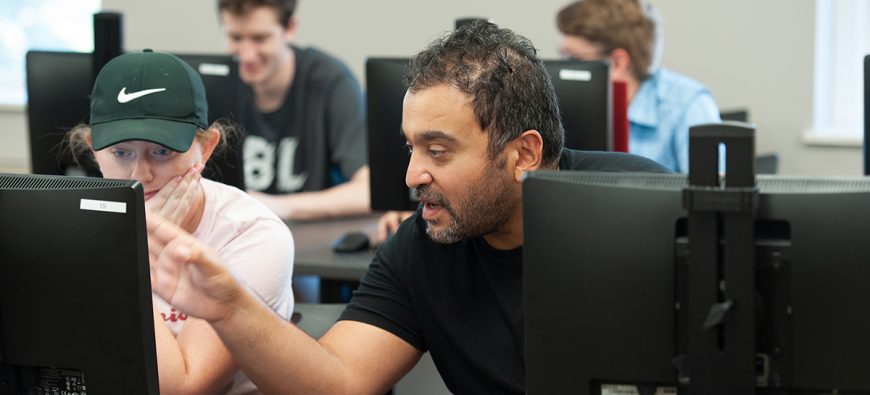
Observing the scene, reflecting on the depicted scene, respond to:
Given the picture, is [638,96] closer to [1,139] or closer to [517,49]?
[517,49]

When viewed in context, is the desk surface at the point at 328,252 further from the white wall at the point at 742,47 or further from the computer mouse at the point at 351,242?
the white wall at the point at 742,47

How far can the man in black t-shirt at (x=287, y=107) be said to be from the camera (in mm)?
3623

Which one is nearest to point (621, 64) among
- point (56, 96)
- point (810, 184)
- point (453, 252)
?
point (56, 96)

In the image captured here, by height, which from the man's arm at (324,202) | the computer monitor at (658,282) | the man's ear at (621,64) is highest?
the man's ear at (621,64)

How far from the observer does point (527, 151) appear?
5.46ft

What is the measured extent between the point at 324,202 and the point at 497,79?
1.82 m

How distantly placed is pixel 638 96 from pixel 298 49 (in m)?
1.08

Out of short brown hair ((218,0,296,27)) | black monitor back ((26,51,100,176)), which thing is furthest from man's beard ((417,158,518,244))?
short brown hair ((218,0,296,27))

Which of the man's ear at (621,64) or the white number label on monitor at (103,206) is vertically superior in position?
the man's ear at (621,64)


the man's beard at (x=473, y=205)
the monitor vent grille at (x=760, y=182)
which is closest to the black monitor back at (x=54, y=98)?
the man's beard at (x=473, y=205)

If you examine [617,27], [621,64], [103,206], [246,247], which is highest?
[617,27]

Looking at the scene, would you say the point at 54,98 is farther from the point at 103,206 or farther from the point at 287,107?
the point at 103,206

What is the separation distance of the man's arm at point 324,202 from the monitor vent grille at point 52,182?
191cm

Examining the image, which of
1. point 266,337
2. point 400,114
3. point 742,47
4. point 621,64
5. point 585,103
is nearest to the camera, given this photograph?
point 266,337
